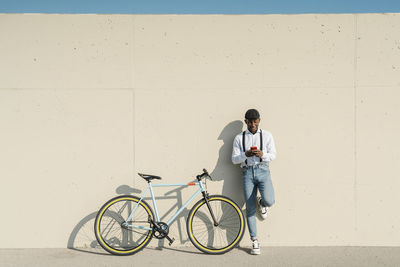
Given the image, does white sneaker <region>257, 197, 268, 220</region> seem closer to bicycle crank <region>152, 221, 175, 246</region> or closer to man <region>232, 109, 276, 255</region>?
man <region>232, 109, 276, 255</region>

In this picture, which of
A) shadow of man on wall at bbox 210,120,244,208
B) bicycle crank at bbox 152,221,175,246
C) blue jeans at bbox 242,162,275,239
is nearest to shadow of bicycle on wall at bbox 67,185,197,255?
bicycle crank at bbox 152,221,175,246

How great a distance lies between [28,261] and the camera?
4.18m

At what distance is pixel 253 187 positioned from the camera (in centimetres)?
447

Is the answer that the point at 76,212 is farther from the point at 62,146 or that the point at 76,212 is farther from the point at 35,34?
the point at 35,34

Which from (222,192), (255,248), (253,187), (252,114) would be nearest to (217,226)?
(222,192)

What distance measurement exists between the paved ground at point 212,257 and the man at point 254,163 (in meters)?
0.30

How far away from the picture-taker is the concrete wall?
464cm

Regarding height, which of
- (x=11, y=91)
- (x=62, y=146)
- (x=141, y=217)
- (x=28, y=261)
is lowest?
(x=28, y=261)

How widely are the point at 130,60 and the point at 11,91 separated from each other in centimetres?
161

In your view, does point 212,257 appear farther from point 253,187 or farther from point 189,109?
point 189,109

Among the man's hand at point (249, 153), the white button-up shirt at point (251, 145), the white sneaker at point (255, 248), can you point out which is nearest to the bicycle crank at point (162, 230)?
the white sneaker at point (255, 248)

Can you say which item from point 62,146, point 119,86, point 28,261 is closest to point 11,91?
point 62,146

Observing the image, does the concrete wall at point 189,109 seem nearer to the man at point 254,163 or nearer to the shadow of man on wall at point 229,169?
the shadow of man on wall at point 229,169

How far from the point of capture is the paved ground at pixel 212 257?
4.09 meters
